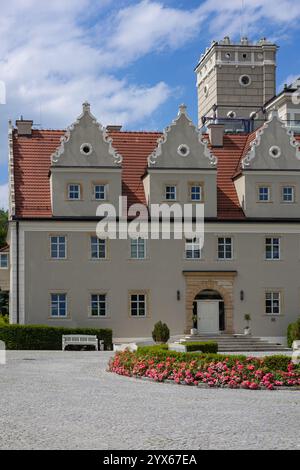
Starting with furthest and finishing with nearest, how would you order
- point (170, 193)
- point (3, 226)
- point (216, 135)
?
point (3, 226) < point (216, 135) < point (170, 193)

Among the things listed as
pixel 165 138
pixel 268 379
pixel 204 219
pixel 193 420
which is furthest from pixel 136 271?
pixel 193 420

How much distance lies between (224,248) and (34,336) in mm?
11567

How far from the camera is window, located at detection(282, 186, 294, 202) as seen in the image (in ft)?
152

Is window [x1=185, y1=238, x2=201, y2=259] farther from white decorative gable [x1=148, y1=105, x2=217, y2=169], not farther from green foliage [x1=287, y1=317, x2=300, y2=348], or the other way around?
green foliage [x1=287, y1=317, x2=300, y2=348]

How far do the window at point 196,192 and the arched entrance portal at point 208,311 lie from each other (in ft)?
16.4

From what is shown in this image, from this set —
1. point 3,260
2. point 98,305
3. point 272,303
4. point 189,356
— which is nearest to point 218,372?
point 189,356

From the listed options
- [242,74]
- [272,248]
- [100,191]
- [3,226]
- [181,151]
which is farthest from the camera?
[3,226]

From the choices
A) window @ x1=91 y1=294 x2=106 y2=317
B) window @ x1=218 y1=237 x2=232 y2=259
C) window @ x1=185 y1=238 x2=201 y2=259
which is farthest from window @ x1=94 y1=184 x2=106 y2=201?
window @ x1=218 y1=237 x2=232 y2=259

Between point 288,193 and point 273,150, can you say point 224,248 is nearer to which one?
point 288,193

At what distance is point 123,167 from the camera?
1881 inches

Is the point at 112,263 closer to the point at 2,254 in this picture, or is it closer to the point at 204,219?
the point at 204,219

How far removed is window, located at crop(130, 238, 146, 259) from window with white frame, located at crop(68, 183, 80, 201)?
12.4 ft

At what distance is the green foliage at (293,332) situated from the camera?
4350cm
